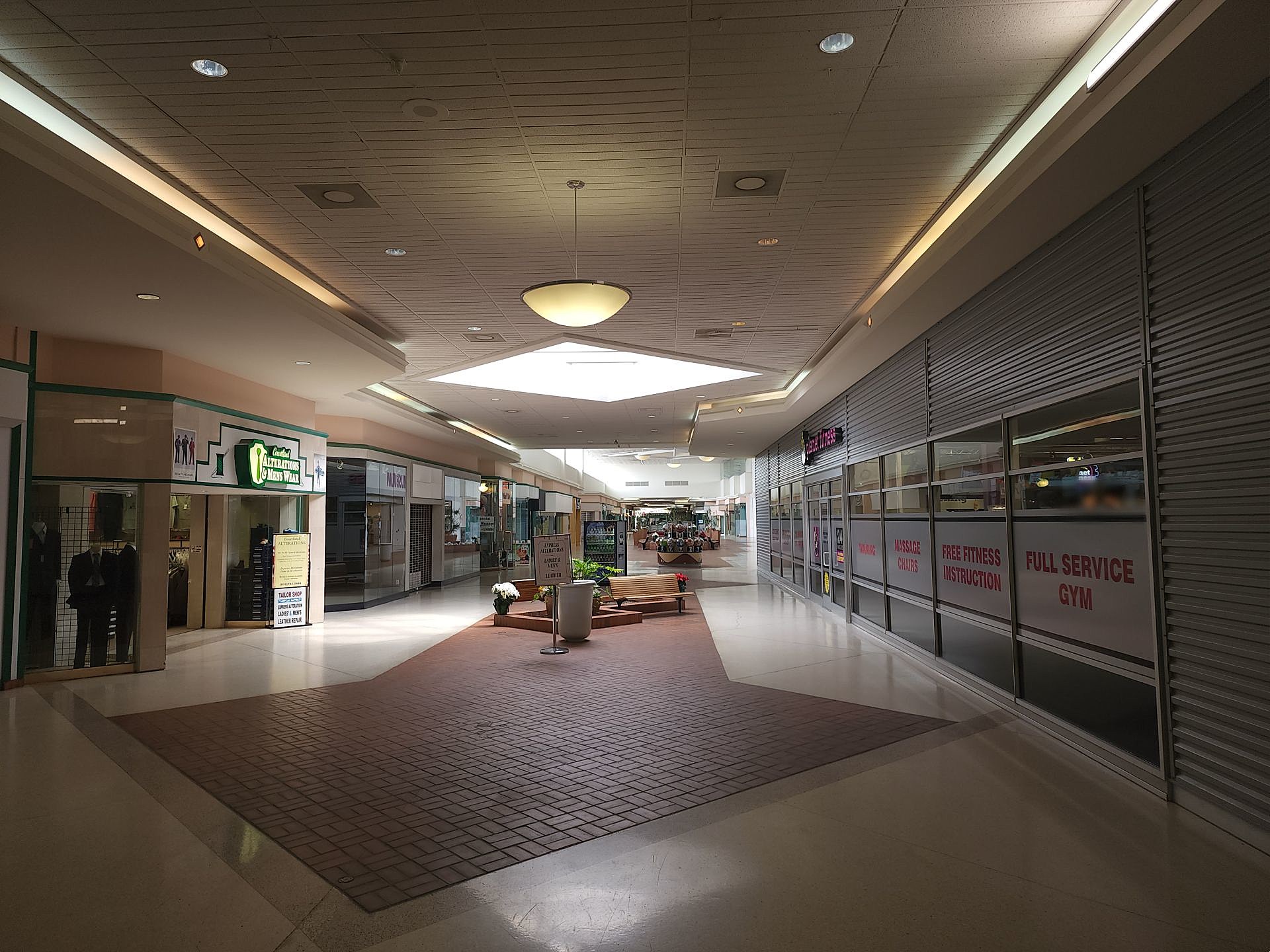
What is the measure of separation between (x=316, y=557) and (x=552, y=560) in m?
5.40

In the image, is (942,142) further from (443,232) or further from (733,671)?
(733,671)

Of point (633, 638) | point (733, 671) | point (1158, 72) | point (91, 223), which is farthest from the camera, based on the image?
point (633, 638)

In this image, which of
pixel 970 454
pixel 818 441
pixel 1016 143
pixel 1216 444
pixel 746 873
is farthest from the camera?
pixel 818 441

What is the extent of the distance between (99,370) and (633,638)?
7.61m

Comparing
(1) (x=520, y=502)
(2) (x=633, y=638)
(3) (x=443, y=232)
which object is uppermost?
(3) (x=443, y=232)

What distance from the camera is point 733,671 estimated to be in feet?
27.9

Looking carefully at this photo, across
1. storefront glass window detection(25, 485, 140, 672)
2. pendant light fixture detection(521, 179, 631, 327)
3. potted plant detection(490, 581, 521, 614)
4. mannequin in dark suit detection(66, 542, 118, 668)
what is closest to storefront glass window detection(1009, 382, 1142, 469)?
pendant light fixture detection(521, 179, 631, 327)

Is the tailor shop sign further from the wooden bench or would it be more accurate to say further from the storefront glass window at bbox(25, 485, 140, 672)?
the storefront glass window at bbox(25, 485, 140, 672)

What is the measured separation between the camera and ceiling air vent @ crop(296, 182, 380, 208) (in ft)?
19.2

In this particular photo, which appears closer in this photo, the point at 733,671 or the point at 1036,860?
the point at 1036,860

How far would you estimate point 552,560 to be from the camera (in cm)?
995

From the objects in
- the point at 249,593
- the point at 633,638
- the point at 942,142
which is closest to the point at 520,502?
the point at 249,593

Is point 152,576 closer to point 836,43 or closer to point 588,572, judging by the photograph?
point 588,572

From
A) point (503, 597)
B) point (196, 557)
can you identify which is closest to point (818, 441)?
point (503, 597)
